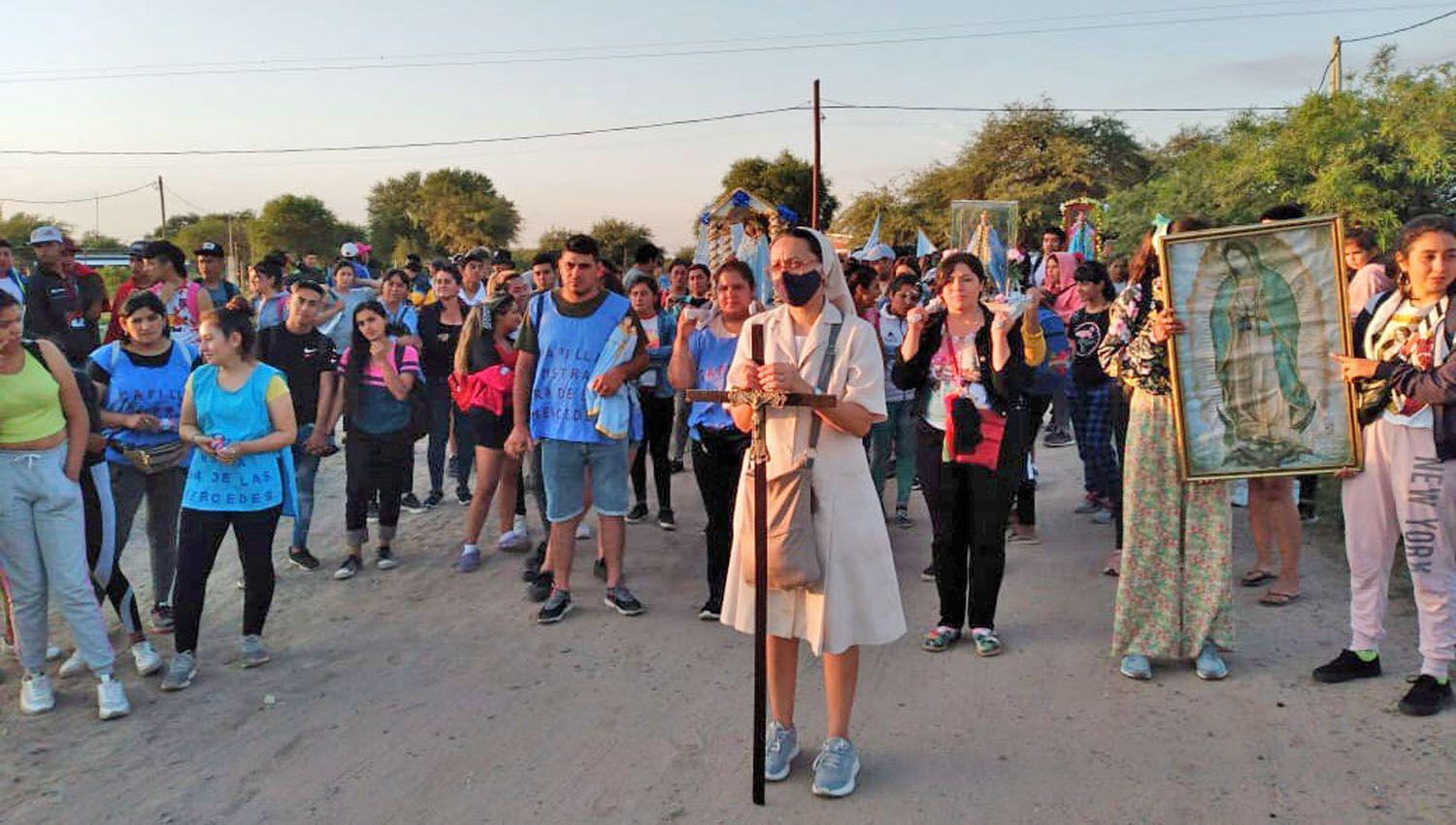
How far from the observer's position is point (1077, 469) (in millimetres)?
9484

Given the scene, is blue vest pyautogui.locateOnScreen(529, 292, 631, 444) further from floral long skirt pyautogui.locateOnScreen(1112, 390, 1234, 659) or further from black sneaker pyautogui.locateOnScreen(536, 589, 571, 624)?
floral long skirt pyautogui.locateOnScreen(1112, 390, 1234, 659)

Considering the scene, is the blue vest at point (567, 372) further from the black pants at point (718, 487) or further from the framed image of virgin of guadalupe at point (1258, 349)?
the framed image of virgin of guadalupe at point (1258, 349)

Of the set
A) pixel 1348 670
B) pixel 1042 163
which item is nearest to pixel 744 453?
pixel 1348 670

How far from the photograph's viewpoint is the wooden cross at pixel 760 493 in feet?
11.1

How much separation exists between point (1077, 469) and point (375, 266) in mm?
10506

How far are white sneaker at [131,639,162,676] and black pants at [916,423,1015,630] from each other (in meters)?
3.98

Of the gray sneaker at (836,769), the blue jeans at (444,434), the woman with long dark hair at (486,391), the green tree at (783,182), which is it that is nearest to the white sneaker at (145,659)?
the woman with long dark hair at (486,391)

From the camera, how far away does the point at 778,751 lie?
3.80 m

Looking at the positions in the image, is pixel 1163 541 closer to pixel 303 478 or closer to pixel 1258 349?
pixel 1258 349

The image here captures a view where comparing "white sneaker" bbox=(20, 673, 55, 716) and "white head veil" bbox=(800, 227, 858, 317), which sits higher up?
"white head veil" bbox=(800, 227, 858, 317)

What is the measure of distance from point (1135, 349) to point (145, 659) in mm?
5085

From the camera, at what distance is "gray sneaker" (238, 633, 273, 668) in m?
5.09

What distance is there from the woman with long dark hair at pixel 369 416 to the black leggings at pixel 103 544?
161cm

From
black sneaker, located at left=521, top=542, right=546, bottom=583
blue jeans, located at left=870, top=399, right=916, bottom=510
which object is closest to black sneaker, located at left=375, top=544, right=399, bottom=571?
black sneaker, located at left=521, top=542, right=546, bottom=583
